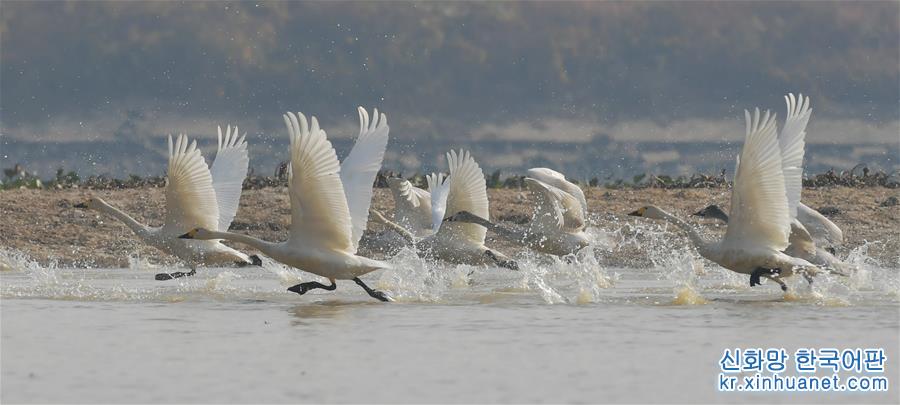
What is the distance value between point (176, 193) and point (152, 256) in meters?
6.71

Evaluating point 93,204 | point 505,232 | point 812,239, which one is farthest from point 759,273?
point 93,204

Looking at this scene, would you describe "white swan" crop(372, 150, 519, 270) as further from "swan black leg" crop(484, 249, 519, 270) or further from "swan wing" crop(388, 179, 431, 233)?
"swan wing" crop(388, 179, 431, 233)

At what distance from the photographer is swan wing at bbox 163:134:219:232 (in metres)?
16.0

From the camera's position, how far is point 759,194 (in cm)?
1356

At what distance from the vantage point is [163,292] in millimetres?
15945

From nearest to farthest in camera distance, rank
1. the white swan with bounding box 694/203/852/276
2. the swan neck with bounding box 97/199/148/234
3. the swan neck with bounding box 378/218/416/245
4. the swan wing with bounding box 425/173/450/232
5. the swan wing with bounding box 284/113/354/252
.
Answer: the swan wing with bounding box 284/113/354/252 < the white swan with bounding box 694/203/852/276 < the swan neck with bounding box 97/199/148/234 < the swan neck with bounding box 378/218/416/245 < the swan wing with bounding box 425/173/450/232

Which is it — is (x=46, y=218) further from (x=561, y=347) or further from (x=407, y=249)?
(x=561, y=347)

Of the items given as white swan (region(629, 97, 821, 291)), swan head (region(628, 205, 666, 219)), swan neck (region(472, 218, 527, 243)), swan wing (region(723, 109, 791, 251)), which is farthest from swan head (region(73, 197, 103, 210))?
swan wing (region(723, 109, 791, 251))

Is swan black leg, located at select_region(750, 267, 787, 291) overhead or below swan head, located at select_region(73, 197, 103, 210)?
below

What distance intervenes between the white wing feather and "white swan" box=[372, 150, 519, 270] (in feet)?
10.2

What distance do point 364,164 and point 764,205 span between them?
3.84 metres

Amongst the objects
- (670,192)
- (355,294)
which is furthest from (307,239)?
(670,192)

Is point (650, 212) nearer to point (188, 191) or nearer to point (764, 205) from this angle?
point (764, 205)

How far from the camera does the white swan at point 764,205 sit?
1327 centimetres
